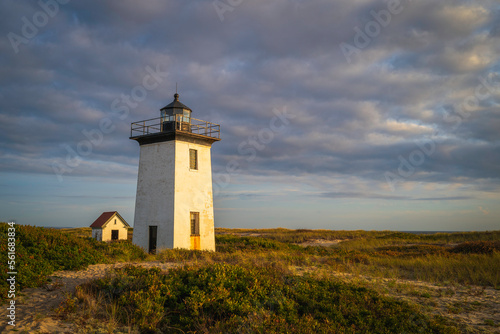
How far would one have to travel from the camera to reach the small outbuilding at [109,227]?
37.1 meters

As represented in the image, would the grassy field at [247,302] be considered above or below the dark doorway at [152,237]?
below

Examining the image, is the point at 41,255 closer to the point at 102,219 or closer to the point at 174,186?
the point at 174,186

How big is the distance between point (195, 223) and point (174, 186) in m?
2.77

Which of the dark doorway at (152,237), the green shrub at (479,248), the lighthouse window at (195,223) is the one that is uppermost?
the lighthouse window at (195,223)

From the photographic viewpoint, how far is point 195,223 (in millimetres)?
20844

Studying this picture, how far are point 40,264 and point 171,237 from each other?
10.1m

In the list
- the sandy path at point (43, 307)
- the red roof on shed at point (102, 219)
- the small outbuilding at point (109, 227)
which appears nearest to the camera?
the sandy path at point (43, 307)

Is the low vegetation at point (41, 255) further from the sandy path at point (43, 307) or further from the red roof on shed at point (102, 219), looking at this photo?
the red roof on shed at point (102, 219)

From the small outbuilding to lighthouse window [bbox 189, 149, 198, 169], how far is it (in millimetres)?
21247

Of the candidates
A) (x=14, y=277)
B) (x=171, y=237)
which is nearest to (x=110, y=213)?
(x=171, y=237)

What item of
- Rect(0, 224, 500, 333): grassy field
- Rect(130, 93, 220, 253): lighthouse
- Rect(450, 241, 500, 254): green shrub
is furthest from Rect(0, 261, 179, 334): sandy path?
Rect(450, 241, 500, 254): green shrub

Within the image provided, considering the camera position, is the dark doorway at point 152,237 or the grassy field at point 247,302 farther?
the dark doorway at point 152,237

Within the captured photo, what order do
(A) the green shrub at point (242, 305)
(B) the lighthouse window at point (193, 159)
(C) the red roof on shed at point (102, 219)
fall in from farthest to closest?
(C) the red roof on shed at point (102, 219) → (B) the lighthouse window at point (193, 159) → (A) the green shrub at point (242, 305)

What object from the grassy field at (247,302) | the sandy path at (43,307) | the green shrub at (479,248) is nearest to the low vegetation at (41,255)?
the grassy field at (247,302)
